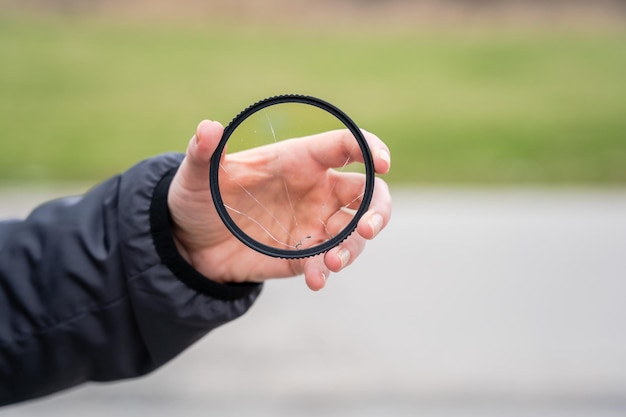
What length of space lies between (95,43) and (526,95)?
6.55 m

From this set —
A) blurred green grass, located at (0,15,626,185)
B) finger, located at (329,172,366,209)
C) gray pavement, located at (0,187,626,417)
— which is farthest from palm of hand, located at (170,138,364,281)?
blurred green grass, located at (0,15,626,185)

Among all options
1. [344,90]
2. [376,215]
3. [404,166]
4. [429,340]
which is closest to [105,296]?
[376,215]

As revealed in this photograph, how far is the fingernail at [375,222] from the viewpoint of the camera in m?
1.32

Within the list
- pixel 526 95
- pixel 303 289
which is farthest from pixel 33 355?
pixel 526 95

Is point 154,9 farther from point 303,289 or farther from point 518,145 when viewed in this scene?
point 303,289

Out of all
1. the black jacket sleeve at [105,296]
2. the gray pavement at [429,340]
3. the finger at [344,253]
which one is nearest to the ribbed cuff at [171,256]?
the black jacket sleeve at [105,296]

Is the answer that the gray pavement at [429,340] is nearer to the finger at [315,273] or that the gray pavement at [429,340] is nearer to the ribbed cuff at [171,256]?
the ribbed cuff at [171,256]

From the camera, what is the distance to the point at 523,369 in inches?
136

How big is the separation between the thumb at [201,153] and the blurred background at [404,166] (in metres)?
1.96

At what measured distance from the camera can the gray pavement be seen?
3271mm

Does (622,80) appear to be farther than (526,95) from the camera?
Yes

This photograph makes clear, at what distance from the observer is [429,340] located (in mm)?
3652

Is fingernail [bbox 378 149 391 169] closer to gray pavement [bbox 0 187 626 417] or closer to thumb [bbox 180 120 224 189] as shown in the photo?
thumb [bbox 180 120 224 189]

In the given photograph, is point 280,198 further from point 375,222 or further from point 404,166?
point 404,166
